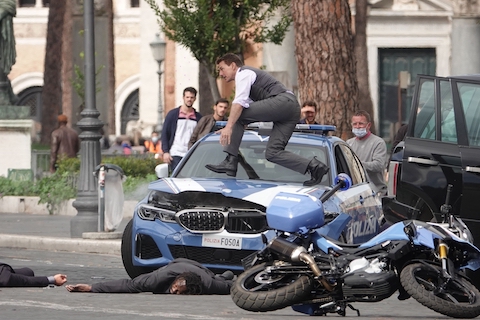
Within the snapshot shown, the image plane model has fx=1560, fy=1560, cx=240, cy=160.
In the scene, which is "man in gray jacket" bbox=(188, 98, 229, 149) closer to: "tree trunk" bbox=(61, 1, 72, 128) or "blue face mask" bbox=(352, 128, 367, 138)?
"blue face mask" bbox=(352, 128, 367, 138)

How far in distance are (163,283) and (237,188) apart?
151 centimetres

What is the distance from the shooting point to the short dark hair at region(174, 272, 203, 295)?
39.8 ft

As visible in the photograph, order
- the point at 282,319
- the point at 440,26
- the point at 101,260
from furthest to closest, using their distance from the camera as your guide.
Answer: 1. the point at 440,26
2. the point at 101,260
3. the point at 282,319

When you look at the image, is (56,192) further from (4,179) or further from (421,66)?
(421,66)

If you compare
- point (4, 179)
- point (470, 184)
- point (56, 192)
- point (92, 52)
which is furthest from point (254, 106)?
point (4, 179)

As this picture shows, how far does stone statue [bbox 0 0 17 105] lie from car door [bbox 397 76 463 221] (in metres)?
15.9

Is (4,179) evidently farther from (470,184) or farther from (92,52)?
(470,184)

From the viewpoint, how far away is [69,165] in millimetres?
26312

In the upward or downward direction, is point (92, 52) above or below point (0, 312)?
above

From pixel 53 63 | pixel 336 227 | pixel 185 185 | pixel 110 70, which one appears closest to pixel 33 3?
pixel 110 70

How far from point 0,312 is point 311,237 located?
7.15 ft

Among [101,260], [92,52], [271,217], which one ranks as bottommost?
[101,260]

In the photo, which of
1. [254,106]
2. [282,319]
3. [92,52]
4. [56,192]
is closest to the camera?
[282,319]

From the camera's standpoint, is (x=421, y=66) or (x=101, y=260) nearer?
(x=101, y=260)
